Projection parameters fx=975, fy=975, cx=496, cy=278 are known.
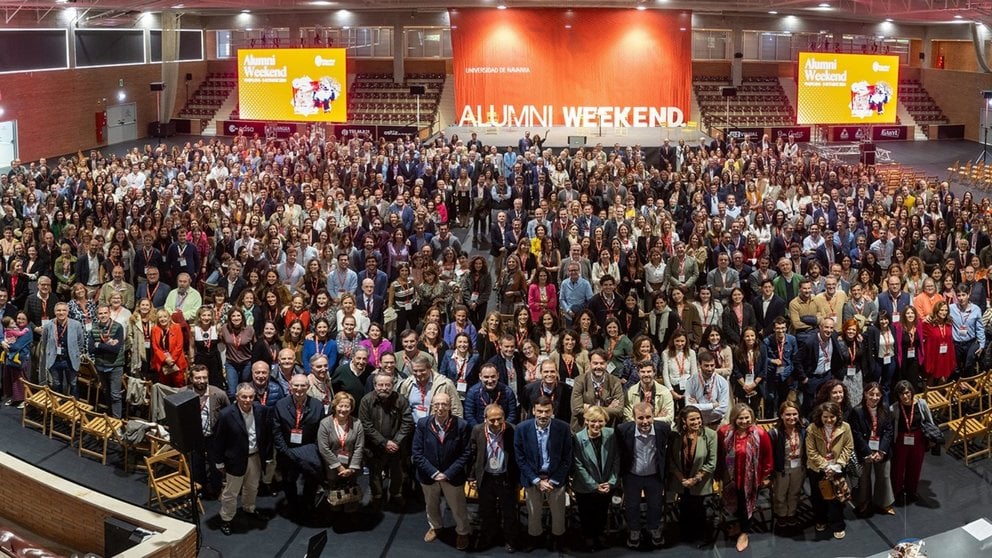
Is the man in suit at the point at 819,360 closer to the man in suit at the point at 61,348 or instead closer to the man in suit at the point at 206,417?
the man in suit at the point at 206,417

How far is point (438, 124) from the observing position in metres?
31.7

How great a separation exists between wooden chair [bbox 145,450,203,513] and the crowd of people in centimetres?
17

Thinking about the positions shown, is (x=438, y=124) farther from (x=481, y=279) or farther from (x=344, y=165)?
(x=481, y=279)

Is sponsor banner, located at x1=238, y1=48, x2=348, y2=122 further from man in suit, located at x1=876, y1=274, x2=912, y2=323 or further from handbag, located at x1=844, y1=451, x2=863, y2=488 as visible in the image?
handbag, located at x1=844, y1=451, x2=863, y2=488

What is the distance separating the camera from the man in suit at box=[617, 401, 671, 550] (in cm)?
667

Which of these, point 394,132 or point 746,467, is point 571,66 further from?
point 746,467

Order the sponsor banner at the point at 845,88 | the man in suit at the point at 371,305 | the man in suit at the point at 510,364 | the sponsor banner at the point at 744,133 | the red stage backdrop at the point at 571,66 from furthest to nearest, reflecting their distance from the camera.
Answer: the red stage backdrop at the point at 571,66 → the sponsor banner at the point at 845,88 → the sponsor banner at the point at 744,133 → the man in suit at the point at 371,305 → the man in suit at the point at 510,364

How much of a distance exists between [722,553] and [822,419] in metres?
1.19

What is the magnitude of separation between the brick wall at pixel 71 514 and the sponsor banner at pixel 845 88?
22.8 m

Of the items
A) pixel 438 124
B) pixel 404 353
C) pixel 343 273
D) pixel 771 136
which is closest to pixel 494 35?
pixel 438 124

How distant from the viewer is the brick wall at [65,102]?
26.4 m

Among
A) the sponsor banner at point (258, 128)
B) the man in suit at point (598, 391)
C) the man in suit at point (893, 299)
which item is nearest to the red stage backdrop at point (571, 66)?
the sponsor banner at point (258, 128)

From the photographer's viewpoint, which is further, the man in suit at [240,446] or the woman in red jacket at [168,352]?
the woman in red jacket at [168,352]

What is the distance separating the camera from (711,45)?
115ft
